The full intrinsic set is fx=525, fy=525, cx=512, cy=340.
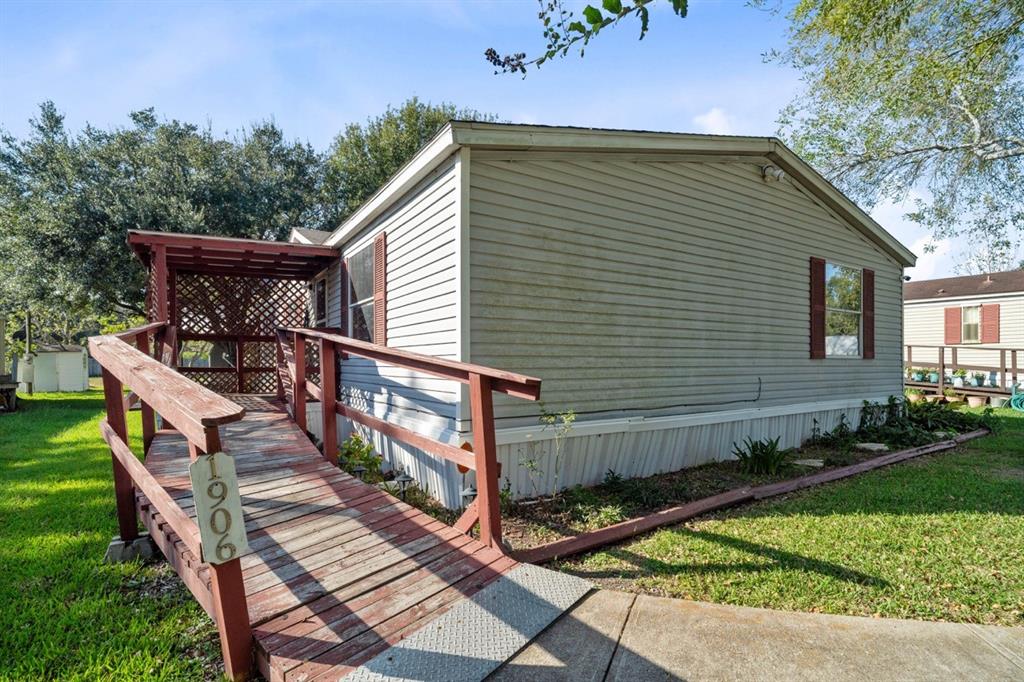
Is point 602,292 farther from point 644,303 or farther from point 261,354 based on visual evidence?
point 261,354

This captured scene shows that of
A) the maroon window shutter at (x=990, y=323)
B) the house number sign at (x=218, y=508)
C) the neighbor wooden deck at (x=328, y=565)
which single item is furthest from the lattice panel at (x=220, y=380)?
the maroon window shutter at (x=990, y=323)

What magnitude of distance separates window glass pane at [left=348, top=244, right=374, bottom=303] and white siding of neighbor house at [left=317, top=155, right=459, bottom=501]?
13.3 inches

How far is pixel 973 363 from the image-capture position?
1742 cm

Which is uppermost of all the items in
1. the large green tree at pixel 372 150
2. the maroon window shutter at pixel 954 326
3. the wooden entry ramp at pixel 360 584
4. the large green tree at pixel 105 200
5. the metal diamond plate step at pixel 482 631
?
the large green tree at pixel 372 150

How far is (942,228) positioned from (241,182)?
66.8ft

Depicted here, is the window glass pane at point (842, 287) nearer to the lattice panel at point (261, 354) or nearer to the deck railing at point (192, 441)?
the deck railing at point (192, 441)

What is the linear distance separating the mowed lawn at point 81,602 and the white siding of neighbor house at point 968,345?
1800cm

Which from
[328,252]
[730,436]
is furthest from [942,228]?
[328,252]

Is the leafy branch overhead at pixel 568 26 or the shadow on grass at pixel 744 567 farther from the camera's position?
the shadow on grass at pixel 744 567

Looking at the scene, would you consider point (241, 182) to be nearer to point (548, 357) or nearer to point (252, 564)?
point (548, 357)

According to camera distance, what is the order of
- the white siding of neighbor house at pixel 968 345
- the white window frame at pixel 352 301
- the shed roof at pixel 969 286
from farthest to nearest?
1. the shed roof at pixel 969 286
2. the white siding of neighbor house at pixel 968 345
3. the white window frame at pixel 352 301

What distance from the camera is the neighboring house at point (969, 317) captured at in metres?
16.8

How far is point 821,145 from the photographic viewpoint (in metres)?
12.6

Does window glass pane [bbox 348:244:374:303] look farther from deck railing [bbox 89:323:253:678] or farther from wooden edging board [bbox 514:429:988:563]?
wooden edging board [bbox 514:429:988:563]
